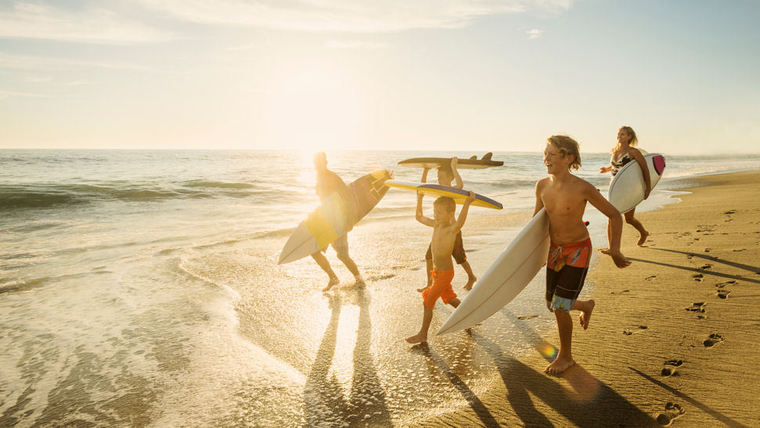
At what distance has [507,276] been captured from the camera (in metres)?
3.67

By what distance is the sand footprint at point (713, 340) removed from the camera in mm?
3369

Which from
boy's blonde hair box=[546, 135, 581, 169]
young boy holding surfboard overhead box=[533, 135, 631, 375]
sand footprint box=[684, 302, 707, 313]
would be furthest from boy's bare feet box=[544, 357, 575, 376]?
sand footprint box=[684, 302, 707, 313]

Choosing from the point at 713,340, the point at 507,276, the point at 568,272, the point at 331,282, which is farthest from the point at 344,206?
the point at 713,340

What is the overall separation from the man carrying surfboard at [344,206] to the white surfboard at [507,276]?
2.67 metres

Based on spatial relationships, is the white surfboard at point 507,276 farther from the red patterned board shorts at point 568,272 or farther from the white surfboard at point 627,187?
the white surfboard at point 627,187

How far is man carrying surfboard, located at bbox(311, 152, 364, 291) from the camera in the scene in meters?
6.02

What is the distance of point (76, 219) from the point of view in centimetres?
1295

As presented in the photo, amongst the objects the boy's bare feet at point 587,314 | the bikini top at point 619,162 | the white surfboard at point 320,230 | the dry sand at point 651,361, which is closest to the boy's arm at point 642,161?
the bikini top at point 619,162

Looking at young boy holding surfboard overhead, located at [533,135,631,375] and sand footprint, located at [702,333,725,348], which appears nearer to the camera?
young boy holding surfboard overhead, located at [533,135,631,375]

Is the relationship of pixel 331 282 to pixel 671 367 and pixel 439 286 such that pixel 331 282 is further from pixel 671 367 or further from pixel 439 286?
pixel 671 367

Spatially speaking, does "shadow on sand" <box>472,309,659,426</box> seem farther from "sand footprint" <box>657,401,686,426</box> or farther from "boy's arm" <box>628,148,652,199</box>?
"boy's arm" <box>628,148,652,199</box>

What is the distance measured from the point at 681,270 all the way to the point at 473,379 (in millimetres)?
3956

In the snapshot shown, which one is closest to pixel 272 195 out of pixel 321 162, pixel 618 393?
pixel 321 162

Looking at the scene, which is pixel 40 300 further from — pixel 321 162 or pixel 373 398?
pixel 373 398
